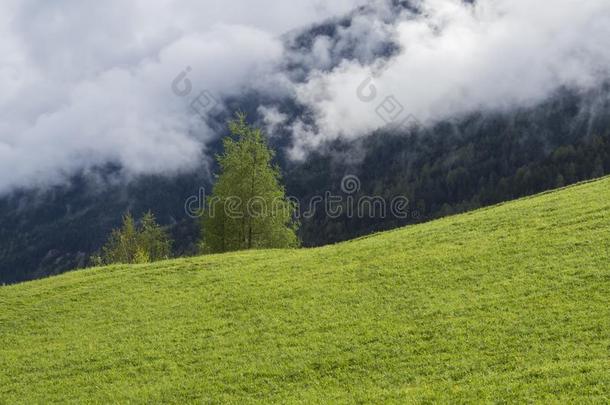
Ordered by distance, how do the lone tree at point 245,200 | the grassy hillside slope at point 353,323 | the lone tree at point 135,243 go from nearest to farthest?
the grassy hillside slope at point 353,323 < the lone tree at point 245,200 < the lone tree at point 135,243

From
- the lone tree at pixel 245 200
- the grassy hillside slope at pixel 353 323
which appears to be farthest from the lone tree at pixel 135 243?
the grassy hillside slope at pixel 353 323

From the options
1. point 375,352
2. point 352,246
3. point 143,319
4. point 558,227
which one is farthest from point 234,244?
point 375,352

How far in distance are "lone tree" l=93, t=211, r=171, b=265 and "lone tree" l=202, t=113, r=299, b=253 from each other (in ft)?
69.2

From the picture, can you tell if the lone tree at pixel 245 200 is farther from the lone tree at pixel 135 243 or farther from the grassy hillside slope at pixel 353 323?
the grassy hillside slope at pixel 353 323

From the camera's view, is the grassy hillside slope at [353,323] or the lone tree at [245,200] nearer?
→ the grassy hillside slope at [353,323]

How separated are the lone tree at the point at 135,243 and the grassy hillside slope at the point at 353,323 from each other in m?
44.9

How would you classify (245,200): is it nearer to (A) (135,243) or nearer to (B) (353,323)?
(A) (135,243)

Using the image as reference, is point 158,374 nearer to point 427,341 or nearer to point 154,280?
point 427,341

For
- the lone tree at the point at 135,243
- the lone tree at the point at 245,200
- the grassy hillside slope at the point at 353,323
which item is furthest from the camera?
the lone tree at the point at 135,243

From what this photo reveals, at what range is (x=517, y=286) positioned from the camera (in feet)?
95.2

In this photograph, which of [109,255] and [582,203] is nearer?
[582,203]

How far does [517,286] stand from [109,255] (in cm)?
7575

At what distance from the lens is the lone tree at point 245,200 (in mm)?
66562

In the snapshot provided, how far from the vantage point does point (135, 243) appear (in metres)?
A: 90.9
